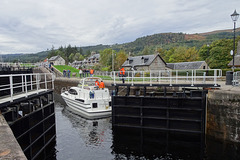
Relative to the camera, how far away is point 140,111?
13312 mm

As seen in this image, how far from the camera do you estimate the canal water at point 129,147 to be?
995 cm

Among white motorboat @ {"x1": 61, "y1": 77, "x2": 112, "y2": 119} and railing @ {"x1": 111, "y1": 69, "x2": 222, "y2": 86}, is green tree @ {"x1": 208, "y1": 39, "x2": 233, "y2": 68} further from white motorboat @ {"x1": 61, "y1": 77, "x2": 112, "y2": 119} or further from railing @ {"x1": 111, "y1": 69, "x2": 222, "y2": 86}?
white motorboat @ {"x1": 61, "y1": 77, "x2": 112, "y2": 119}

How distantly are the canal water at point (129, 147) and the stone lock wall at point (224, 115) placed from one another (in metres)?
0.60

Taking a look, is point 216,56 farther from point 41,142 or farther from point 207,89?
point 41,142

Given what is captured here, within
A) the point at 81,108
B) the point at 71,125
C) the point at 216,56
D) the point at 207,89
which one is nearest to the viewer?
the point at 207,89

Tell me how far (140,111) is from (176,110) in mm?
2673

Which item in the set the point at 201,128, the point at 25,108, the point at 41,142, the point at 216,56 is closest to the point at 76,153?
the point at 41,142

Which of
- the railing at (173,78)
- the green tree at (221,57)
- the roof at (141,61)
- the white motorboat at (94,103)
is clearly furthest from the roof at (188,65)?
the white motorboat at (94,103)

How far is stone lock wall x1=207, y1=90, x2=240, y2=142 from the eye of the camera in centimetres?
1071

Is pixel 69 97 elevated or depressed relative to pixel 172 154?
elevated

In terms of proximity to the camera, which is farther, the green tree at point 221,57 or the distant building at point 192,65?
the green tree at point 221,57

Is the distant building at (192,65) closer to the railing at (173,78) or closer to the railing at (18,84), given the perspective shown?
the railing at (173,78)

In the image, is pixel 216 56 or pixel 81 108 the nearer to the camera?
pixel 81 108

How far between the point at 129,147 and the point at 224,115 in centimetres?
654
